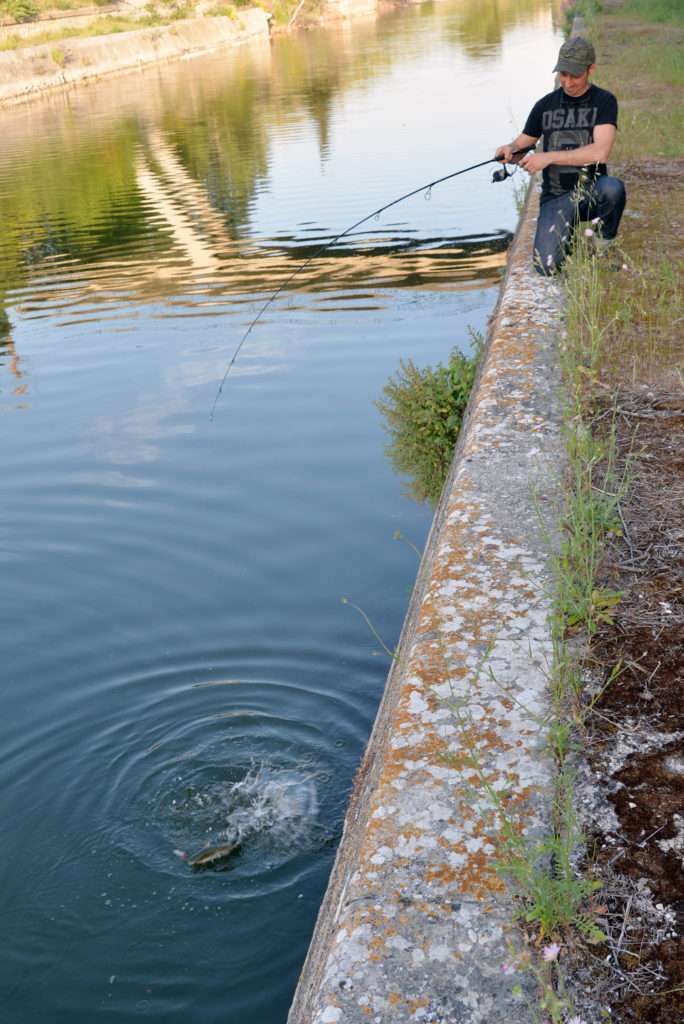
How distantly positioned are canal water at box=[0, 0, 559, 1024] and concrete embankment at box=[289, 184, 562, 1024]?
99 centimetres

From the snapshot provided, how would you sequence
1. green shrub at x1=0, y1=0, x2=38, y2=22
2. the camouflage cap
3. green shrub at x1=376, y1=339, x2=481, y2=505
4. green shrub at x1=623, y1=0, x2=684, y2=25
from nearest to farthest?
1. the camouflage cap
2. green shrub at x1=376, y1=339, x2=481, y2=505
3. green shrub at x1=623, y1=0, x2=684, y2=25
4. green shrub at x1=0, y1=0, x2=38, y2=22

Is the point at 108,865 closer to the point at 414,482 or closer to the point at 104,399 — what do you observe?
the point at 414,482

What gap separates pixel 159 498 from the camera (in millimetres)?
7609

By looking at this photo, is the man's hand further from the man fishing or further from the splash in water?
the splash in water

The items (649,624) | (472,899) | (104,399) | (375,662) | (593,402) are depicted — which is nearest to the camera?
(472,899)

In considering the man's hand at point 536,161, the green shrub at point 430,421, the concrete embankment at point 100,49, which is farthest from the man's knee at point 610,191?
the concrete embankment at point 100,49

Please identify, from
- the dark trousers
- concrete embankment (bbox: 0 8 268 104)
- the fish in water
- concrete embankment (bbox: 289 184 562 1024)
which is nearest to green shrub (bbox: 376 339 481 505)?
the dark trousers

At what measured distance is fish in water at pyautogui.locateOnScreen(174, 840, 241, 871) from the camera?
4.20 metres

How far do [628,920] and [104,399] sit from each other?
26.7 ft

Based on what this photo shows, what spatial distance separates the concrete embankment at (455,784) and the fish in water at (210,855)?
34.2 inches

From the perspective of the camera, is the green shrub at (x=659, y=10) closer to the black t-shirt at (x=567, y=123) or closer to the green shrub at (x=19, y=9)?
the black t-shirt at (x=567, y=123)

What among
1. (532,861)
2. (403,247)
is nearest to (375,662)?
(532,861)

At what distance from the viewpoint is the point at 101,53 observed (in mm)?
47281

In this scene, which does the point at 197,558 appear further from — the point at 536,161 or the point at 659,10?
the point at 659,10
